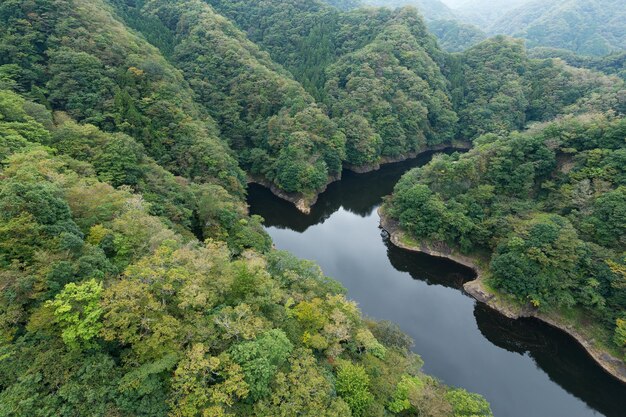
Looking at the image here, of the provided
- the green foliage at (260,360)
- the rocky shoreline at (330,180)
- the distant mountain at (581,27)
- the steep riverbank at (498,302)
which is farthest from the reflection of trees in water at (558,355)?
the distant mountain at (581,27)

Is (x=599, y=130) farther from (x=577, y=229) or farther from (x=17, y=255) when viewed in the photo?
(x=17, y=255)

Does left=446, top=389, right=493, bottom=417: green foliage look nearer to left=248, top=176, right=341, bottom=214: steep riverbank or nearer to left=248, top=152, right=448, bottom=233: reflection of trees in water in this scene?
left=248, top=152, right=448, bottom=233: reflection of trees in water

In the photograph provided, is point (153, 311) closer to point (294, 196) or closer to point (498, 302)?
point (498, 302)

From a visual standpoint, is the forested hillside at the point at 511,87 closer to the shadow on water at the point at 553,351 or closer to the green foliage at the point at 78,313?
the shadow on water at the point at 553,351

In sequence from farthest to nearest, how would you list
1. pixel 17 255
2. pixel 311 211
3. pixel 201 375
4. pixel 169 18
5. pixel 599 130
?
pixel 169 18, pixel 311 211, pixel 599 130, pixel 17 255, pixel 201 375

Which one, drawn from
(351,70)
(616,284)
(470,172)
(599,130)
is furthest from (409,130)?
(616,284)

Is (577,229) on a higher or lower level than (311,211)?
higher

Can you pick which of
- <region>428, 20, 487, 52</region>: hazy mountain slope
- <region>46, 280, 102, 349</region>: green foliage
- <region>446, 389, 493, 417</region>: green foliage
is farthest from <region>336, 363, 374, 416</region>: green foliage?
<region>428, 20, 487, 52</region>: hazy mountain slope
